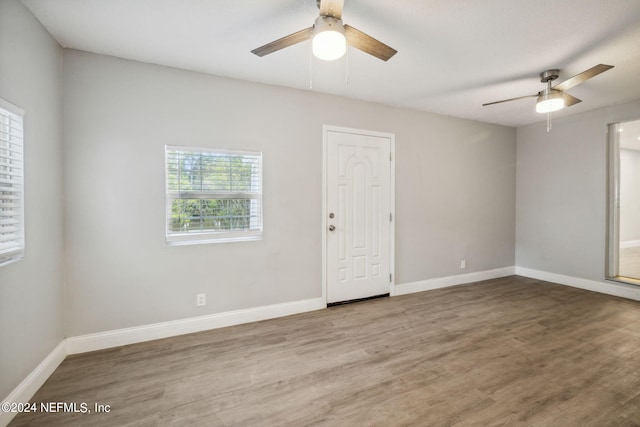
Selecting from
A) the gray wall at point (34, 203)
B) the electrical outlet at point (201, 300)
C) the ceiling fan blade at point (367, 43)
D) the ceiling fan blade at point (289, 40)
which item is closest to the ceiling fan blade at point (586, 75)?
the ceiling fan blade at point (367, 43)

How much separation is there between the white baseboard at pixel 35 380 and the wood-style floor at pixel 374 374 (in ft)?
0.19

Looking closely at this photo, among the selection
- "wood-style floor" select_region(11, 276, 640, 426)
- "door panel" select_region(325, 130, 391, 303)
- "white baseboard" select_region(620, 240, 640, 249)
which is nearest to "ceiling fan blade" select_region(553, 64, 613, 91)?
"door panel" select_region(325, 130, 391, 303)

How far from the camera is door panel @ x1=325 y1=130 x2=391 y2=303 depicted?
351 centimetres

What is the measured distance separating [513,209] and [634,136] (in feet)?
7.62

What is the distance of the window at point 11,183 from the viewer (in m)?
1.69

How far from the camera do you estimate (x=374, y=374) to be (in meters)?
2.13

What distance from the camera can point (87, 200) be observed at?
2.45m

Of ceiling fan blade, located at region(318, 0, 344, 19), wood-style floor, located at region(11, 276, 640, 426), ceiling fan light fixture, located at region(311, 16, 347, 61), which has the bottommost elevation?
wood-style floor, located at region(11, 276, 640, 426)

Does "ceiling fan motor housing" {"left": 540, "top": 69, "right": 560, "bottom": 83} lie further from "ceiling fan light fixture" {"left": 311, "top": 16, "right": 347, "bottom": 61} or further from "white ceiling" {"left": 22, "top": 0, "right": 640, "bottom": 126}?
"ceiling fan light fixture" {"left": 311, "top": 16, "right": 347, "bottom": 61}

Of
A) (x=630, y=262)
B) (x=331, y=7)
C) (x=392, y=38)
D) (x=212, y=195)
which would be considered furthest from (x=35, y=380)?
(x=630, y=262)

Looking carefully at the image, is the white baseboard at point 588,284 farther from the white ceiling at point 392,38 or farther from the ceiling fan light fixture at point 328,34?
the ceiling fan light fixture at point 328,34

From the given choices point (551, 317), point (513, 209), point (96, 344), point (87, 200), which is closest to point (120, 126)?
point (87, 200)

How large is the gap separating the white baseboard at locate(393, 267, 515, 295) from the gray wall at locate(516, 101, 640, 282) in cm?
50

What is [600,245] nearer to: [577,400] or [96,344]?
[577,400]
